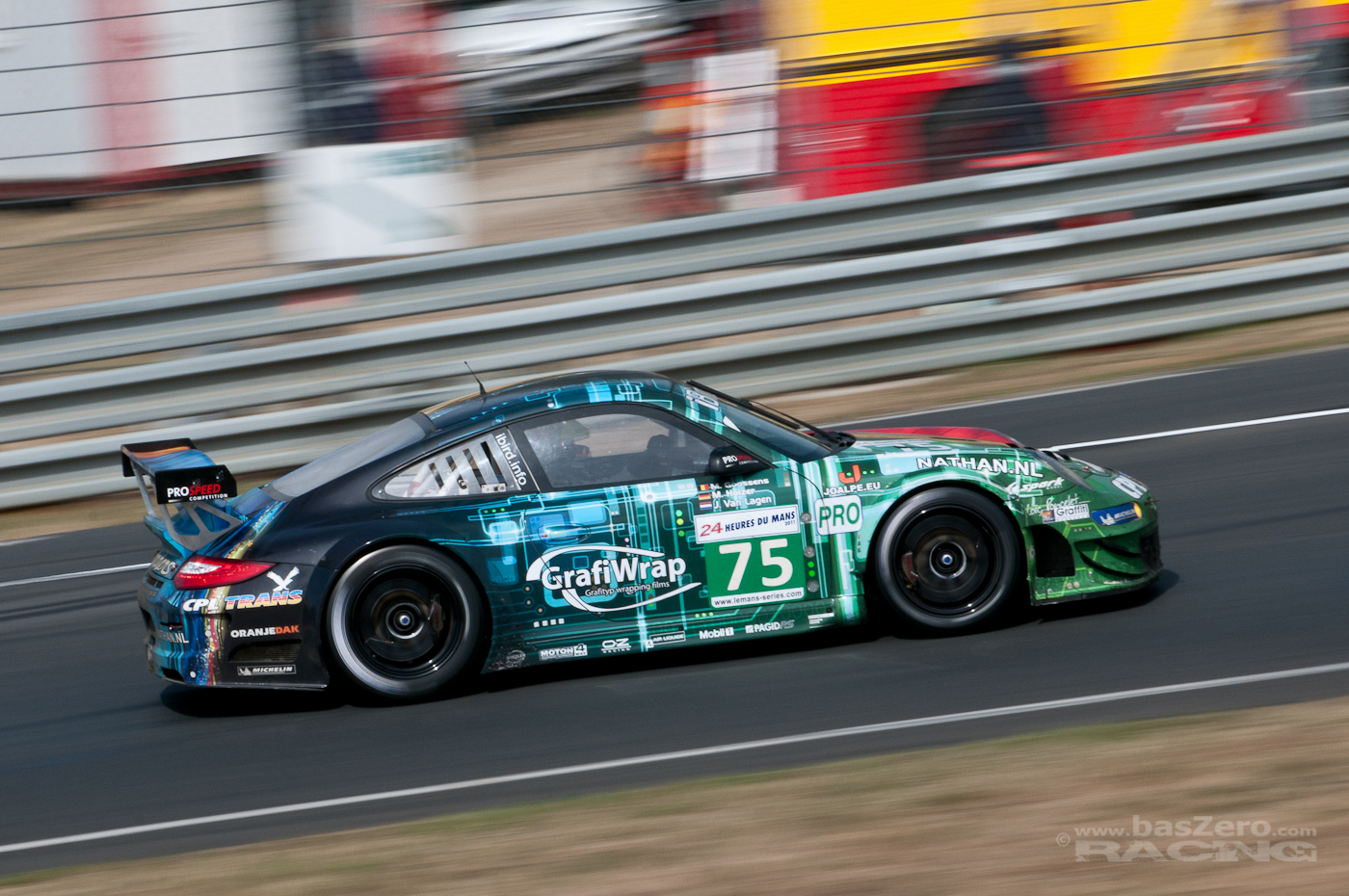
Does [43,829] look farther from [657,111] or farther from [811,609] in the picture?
[657,111]

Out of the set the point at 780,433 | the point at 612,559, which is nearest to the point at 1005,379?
the point at 780,433

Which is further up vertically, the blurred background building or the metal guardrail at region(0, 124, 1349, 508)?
the blurred background building

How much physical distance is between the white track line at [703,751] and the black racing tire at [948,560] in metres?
0.75

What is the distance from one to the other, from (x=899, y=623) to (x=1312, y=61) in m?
7.79

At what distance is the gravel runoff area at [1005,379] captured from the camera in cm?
1012

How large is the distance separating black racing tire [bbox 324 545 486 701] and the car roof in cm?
63

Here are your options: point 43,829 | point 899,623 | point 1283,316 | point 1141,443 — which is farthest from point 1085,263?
point 43,829

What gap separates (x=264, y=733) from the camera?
6.02 m

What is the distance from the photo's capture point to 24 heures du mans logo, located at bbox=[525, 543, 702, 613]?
5.96m

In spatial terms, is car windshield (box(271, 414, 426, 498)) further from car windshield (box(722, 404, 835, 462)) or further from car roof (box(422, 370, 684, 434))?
car windshield (box(722, 404, 835, 462))

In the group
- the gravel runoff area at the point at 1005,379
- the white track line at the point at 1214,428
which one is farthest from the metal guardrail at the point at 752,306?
the white track line at the point at 1214,428

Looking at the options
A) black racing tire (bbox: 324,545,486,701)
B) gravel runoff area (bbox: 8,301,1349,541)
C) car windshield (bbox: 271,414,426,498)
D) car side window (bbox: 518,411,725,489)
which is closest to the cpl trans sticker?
black racing tire (bbox: 324,545,486,701)

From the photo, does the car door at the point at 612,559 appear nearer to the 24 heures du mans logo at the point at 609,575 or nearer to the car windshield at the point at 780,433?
the 24 heures du mans logo at the point at 609,575

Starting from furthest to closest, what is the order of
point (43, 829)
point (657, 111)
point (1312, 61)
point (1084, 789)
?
point (657, 111) < point (1312, 61) < point (43, 829) < point (1084, 789)
